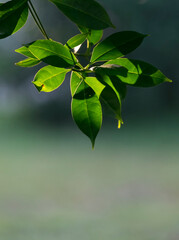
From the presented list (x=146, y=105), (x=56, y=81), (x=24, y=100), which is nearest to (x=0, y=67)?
(x=24, y=100)

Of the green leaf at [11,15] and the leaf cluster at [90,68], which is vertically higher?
the green leaf at [11,15]

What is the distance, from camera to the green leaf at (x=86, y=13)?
0.61 ft

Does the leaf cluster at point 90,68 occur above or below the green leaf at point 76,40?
below

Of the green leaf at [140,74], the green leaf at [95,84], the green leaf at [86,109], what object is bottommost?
the green leaf at [86,109]

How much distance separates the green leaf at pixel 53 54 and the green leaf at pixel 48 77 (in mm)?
15

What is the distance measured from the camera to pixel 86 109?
9.2 inches

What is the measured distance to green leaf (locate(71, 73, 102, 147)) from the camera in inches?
9.2

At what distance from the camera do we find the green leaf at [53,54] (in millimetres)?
209

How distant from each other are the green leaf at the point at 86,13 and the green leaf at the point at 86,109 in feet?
0.18

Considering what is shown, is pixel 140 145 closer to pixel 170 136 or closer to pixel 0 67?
pixel 170 136

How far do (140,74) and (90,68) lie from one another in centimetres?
4

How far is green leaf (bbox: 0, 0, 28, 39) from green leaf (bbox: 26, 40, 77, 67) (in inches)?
0.9

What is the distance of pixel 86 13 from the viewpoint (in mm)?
191

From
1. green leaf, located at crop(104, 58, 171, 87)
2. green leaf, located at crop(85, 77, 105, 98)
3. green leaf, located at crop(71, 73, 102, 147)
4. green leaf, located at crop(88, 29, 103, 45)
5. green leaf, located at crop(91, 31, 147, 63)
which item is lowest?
green leaf, located at crop(71, 73, 102, 147)
